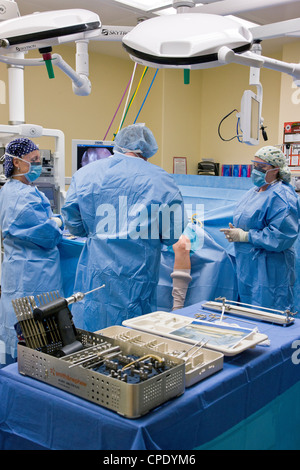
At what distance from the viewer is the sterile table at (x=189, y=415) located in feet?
3.90

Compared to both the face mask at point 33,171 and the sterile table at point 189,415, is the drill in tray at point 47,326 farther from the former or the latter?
the face mask at point 33,171

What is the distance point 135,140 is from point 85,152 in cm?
182

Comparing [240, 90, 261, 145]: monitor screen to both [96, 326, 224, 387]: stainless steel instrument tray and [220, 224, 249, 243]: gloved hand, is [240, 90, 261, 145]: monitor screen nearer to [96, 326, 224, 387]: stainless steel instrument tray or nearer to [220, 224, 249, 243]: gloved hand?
[96, 326, 224, 387]: stainless steel instrument tray

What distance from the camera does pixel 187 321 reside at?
1.83 m

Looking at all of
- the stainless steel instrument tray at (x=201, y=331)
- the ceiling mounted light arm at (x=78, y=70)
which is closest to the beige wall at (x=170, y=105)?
the ceiling mounted light arm at (x=78, y=70)

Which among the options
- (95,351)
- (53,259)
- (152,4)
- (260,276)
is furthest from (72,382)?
(152,4)

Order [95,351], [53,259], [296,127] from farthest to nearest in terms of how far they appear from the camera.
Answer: [296,127] → [53,259] → [95,351]

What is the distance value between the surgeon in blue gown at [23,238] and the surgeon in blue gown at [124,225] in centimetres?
45

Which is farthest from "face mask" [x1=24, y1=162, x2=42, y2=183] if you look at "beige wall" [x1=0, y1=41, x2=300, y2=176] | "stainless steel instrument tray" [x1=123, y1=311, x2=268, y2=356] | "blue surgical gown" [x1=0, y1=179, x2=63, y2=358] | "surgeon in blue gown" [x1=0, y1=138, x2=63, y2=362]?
"beige wall" [x1=0, y1=41, x2=300, y2=176]

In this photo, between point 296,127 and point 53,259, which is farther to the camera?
point 296,127

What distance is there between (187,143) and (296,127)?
72.1 inches

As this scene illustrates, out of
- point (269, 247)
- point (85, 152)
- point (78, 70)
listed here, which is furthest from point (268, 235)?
point (85, 152)

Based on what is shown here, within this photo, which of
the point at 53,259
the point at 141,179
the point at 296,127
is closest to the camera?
the point at 141,179

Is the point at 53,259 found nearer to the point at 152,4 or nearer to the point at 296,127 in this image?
the point at 152,4
